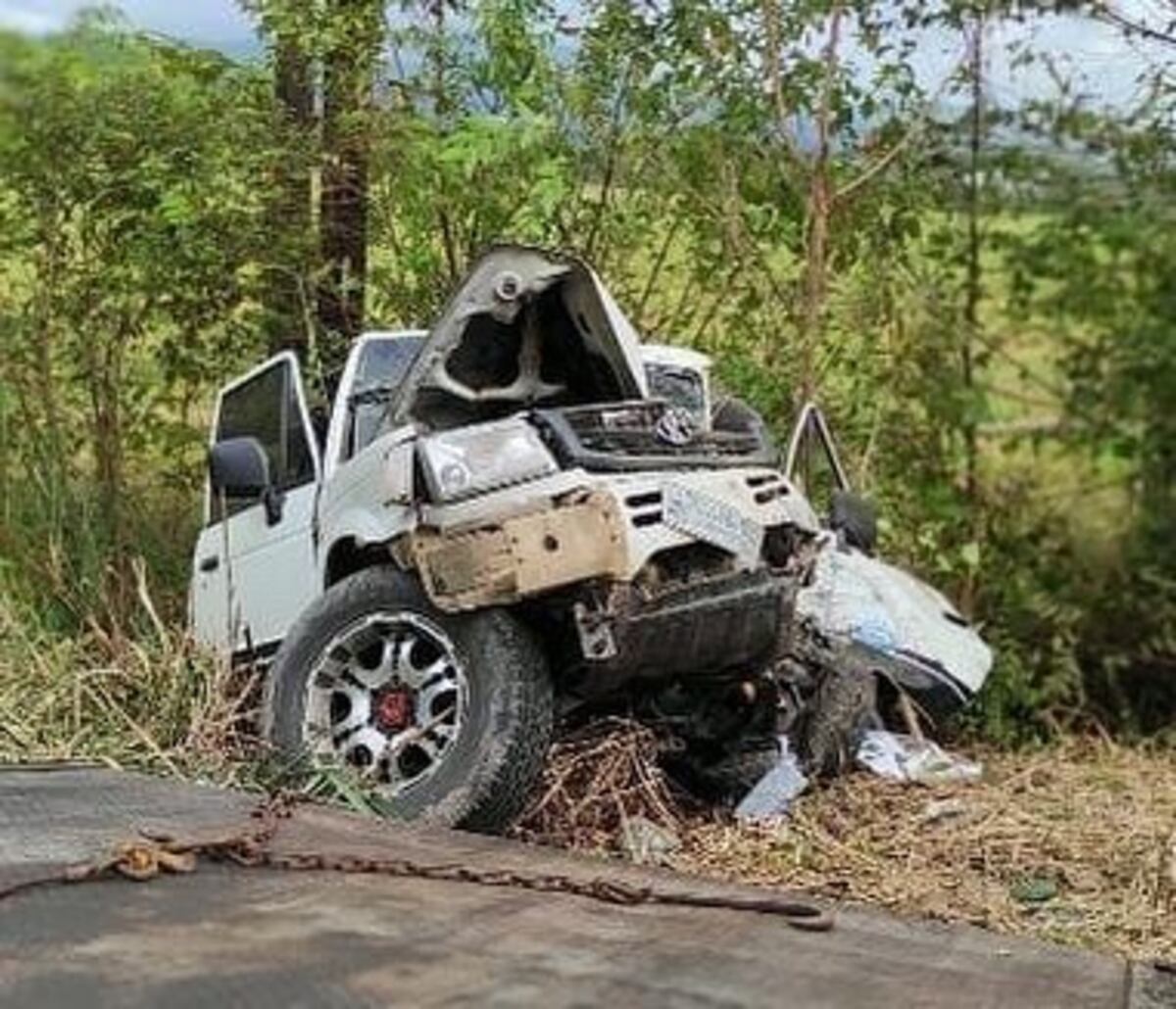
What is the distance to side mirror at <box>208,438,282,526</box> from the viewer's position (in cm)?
781

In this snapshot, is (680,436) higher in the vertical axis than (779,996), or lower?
higher

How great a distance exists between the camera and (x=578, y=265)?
699 cm

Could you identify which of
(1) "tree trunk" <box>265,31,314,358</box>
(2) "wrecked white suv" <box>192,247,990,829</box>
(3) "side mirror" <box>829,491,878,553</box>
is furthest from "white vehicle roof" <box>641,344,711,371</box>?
(1) "tree trunk" <box>265,31,314,358</box>

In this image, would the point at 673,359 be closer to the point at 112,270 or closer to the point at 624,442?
the point at 624,442

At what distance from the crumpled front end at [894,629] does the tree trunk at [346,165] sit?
2.67 metres

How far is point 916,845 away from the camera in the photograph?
7.09m

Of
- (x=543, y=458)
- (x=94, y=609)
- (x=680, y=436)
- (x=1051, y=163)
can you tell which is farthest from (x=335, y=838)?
(x=1051, y=163)

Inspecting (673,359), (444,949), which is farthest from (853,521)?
(444,949)

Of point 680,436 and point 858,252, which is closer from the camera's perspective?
point 680,436

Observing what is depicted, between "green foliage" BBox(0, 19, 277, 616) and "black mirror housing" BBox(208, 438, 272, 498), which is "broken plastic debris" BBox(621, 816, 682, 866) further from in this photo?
"green foliage" BBox(0, 19, 277, 616)

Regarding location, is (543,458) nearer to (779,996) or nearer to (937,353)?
(779,996)

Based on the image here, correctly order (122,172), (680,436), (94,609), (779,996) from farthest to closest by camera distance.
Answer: (122,172), (94,609), (680,436), (779,996)

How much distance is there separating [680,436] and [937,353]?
145 inches

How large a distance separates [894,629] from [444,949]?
15.5ft
